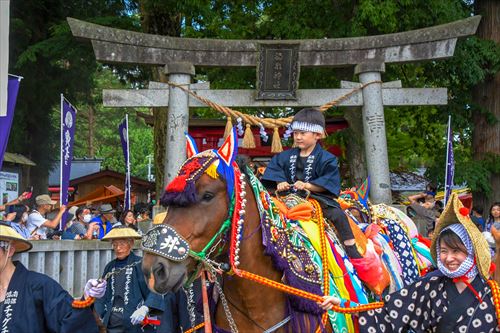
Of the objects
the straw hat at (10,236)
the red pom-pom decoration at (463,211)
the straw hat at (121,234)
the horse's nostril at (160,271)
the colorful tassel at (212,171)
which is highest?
the colorful tassel at (212,171)

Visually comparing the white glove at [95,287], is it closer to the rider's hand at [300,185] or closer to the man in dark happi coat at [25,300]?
the man in dark happi coat at [25,300]

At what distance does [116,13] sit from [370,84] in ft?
31.4

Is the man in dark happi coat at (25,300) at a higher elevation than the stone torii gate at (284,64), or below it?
below

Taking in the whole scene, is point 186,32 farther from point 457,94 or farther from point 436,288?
point 436,288

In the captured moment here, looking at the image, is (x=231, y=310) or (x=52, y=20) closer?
(x=231, y=310)

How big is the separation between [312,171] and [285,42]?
7.91m

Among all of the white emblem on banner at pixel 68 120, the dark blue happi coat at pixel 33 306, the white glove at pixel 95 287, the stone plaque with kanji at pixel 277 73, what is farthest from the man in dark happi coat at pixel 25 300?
the stone plaque with kanji at pixel 277 73

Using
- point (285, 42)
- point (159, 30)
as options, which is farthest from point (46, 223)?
point (159, 30)

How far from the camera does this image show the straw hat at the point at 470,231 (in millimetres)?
4703

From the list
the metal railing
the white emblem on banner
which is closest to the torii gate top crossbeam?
the white emblem on banner

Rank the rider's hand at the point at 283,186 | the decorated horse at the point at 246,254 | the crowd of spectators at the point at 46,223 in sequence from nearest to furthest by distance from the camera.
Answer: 1. the decorated horse at the point at 246,254
2. the rider's hand at the point at 283,186
3. the crowd of spectators at the point at 46,223

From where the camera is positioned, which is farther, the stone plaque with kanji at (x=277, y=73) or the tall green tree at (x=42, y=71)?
the tall green tree at (x=42, y=71)

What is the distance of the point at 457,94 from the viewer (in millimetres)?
18625

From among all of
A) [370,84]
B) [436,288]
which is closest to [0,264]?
[436,288]
